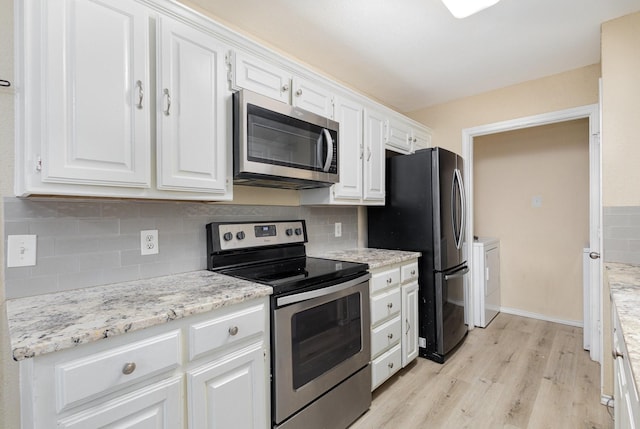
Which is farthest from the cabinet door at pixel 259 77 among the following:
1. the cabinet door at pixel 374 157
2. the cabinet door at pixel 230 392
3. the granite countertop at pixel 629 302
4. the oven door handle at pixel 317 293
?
the granite countertop at pixel 629 302

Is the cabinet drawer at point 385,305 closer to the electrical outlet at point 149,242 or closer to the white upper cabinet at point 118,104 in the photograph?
the white upper cabinet at point 118,104

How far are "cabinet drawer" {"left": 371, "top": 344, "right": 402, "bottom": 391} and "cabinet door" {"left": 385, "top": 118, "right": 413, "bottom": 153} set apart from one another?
1674 millimetres

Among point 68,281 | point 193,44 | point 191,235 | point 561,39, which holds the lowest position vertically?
point 68,281

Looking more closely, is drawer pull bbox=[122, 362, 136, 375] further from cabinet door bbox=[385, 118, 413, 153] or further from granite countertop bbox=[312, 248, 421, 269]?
cabinet door bbox=[385, 118, 413, 153]

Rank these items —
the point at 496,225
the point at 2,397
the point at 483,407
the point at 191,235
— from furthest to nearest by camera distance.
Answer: the point at 496,225
the point at 483,407
the point at 191,235
the point at 2,397

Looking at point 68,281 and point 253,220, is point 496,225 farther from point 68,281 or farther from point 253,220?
point 68,281

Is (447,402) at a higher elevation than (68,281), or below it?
below

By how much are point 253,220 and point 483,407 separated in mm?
1851

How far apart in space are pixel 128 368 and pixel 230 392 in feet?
1.40

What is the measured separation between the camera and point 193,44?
1.45 meters

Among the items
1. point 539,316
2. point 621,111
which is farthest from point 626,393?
point 539,316

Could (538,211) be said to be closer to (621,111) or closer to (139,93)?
(621,111)

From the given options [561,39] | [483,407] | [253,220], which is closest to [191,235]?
[253,220]

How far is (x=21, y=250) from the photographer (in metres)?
1.21
